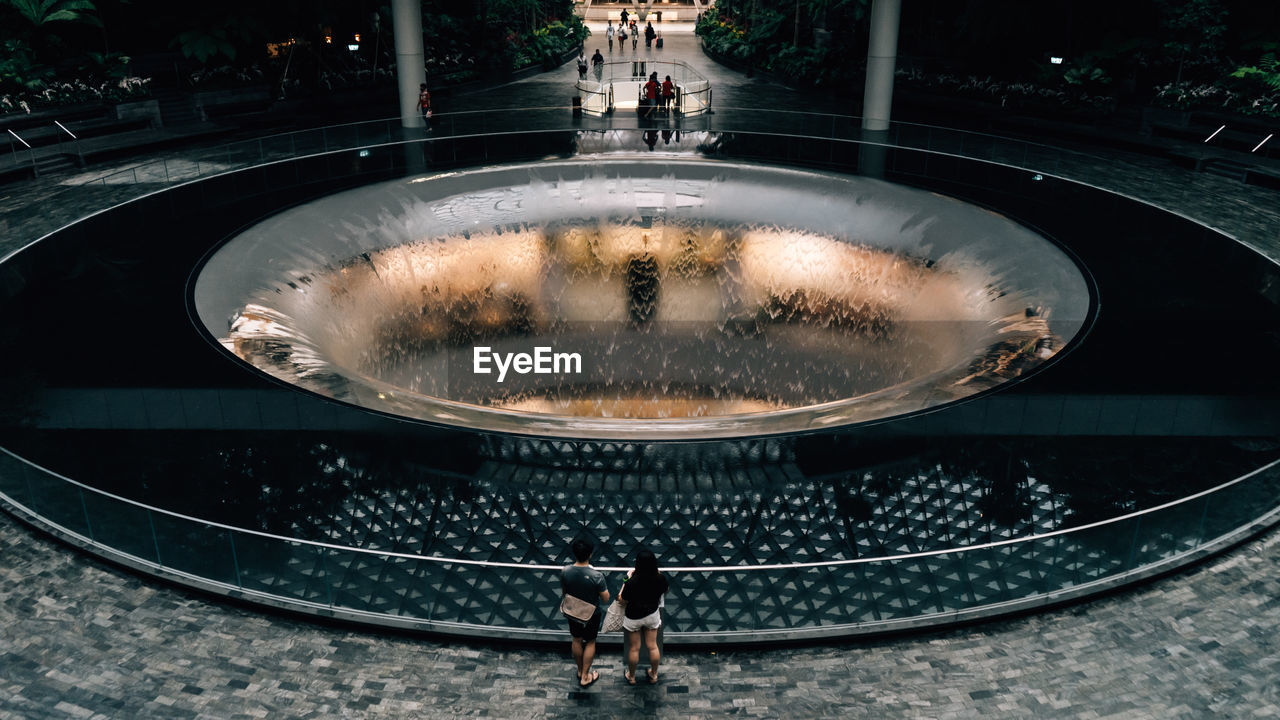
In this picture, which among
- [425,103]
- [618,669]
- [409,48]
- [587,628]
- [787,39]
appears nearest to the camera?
[587,628]

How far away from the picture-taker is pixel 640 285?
2292 centimetres

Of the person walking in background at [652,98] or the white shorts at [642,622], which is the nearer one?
the white shorts at [642,622]

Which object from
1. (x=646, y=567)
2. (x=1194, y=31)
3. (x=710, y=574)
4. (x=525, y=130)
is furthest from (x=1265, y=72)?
(x=646, y=567)

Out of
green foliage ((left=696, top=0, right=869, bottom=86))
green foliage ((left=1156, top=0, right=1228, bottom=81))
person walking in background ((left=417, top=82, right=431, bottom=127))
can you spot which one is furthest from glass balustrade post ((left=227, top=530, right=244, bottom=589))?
green foliage ((left=696, top=0, right=869, bottom=86))

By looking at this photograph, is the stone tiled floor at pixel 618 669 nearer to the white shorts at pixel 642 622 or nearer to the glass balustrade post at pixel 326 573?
the glass balustrade post at pixel 326 573

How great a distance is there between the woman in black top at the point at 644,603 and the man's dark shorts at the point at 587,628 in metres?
0.21

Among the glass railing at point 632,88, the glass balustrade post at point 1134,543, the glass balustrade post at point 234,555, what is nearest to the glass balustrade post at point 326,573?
the glass balustrade post at point 234,555

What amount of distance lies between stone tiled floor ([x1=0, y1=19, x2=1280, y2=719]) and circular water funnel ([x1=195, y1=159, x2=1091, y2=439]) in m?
7.32

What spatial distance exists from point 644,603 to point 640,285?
16273mm

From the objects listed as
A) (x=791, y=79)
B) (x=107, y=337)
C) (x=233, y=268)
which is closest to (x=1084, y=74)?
(x=791, y=79)

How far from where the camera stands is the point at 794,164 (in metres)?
23.5

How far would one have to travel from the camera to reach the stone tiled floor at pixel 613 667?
23.6 feet

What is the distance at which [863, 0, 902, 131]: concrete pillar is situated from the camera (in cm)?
2692

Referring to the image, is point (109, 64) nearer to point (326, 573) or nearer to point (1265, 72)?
point (326, 573)
